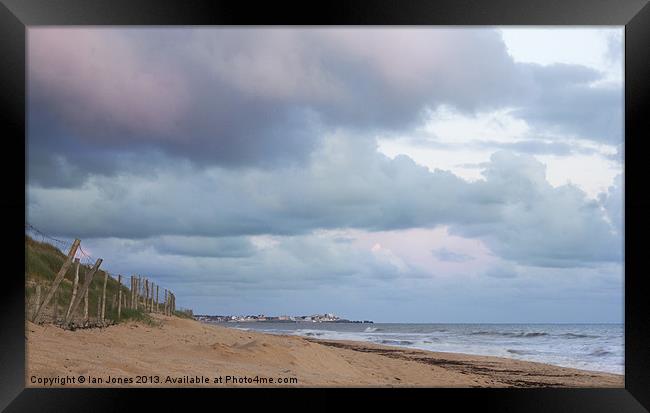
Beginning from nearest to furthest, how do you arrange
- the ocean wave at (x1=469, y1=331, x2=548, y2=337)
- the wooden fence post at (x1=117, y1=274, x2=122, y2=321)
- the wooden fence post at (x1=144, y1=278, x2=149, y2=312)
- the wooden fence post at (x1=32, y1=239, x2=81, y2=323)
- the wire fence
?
the wooden fence post at (x1=32, y1=239, x2=81, y2=323) < the wire fence < the wooden fence post at (x1=117, y1=274, x2=122, y2=321) < the wooden fence post at (x1=144, y1=278, x2=149, y2=312) < the ocean wave at (x1=469, y1=331, x2=548, y2=337)

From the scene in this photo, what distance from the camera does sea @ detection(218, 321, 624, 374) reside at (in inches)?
570

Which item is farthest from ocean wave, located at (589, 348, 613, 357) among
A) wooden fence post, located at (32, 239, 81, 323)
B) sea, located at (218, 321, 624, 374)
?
wooden fence post, located at (32, 239, 81, 323)

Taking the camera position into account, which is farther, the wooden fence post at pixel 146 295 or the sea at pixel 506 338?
the sea at pixel 506 338

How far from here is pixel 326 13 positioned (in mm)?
4344

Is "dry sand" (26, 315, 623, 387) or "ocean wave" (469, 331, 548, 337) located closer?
"dry sand" (26, 315, 623, 387)

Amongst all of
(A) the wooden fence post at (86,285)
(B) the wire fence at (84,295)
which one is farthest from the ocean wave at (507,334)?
(A) the wooden fence post at (86,285)

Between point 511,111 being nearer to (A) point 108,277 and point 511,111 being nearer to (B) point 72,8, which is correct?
(A) point 108,277

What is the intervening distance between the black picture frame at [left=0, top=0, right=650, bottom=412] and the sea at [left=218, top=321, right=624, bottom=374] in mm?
9362

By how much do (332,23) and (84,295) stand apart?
5727 millimetres

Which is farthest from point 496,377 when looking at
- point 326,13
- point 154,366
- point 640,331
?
point 326,13

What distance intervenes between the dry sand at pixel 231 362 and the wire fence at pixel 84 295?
17 cm

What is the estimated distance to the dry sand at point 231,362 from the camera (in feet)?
22.3

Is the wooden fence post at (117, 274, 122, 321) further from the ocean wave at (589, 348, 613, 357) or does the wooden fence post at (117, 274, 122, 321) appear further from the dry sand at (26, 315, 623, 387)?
the ocean wave at (589, 348, 613, 357)

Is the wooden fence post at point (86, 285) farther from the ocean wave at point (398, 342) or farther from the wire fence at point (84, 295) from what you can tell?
the ocean wave at point (398, 342)
